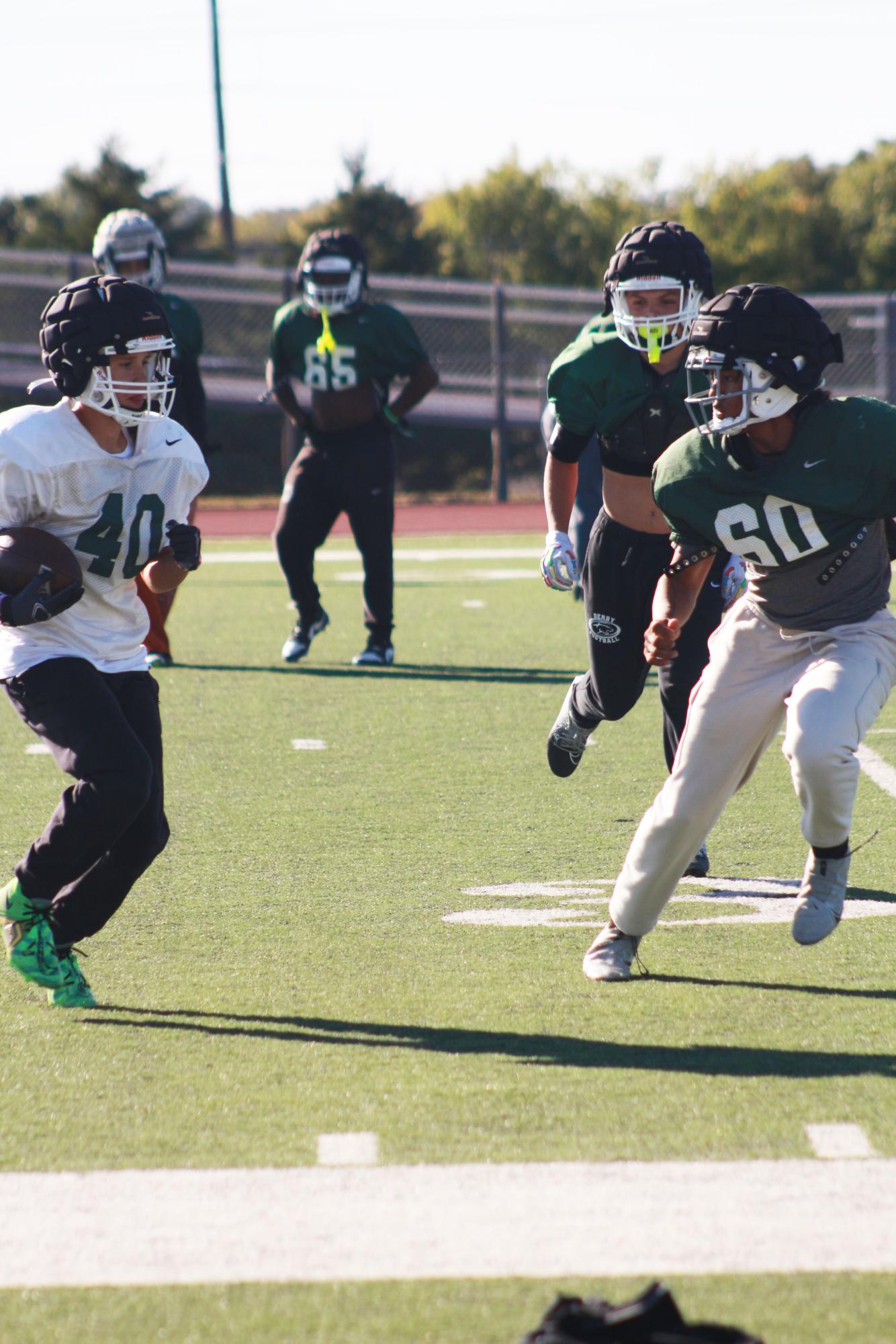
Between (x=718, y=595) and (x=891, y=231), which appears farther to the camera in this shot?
(x=891, y=231)

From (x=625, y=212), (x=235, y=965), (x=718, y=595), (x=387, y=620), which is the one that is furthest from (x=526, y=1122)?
(x=625, y=212)

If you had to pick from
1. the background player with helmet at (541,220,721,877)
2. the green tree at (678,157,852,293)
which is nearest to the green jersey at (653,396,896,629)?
the background player with helmet at (541,220,721,877)

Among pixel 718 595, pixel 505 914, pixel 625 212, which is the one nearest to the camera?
pixel 505 914

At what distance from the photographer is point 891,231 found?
116 feet

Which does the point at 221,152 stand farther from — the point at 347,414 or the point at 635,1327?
the point at 635,1327

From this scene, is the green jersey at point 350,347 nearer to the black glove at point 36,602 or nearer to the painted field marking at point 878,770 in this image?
the painted field marking at point 878,770

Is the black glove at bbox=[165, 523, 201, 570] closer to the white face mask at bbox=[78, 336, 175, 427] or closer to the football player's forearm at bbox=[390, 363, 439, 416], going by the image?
the white face mask at bbox=[78, 336, 175, 427]

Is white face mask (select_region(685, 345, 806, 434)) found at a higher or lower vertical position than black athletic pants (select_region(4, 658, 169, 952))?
higher

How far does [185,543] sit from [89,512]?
251mm

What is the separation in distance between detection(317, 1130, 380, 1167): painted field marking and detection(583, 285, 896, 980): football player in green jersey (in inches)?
43.8

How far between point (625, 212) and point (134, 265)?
1280 inches

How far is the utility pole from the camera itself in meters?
33.1

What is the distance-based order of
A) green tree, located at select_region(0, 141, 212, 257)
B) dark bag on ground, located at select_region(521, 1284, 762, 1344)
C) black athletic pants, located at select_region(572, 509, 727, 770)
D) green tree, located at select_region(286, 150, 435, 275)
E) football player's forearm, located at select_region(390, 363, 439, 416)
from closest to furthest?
dark bag on ground, located at select_region(521, 1284, 762, 1344) → black athletic pants, located at select_region(572, 509, 727, 770) → football player's forearm, located at select_region(390, 363, 439, 416) → green tree, located at select_region(0, 141, 212, 257) → green tree, located at select_region(286, 150, 435, 275)

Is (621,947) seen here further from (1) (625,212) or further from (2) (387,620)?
(1) (625,212)
